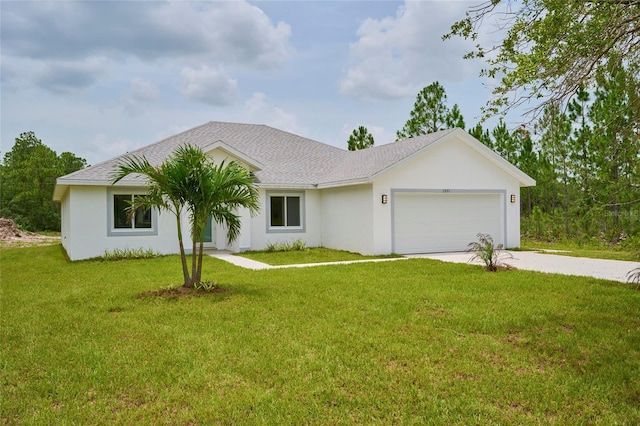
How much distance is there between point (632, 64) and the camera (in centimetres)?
704

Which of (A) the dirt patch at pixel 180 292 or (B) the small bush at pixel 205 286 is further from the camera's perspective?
(B) the small bush at pixel 205 286

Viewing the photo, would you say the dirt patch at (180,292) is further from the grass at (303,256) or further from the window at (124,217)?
the window at (124,217)

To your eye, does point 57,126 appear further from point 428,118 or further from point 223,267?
point 428,118

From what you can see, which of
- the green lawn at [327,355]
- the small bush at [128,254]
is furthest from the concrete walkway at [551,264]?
the small bush at [128,254]

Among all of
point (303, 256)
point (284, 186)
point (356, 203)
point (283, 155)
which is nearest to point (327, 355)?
point (303, 256)

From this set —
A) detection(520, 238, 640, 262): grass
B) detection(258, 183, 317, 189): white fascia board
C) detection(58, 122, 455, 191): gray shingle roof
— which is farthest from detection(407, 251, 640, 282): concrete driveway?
detection(258, 183, 317, 189): white fascia board

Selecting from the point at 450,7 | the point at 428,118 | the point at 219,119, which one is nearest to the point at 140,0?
the point at 450,7

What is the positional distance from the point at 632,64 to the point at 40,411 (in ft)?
28.8

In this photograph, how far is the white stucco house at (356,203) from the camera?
1639 cm

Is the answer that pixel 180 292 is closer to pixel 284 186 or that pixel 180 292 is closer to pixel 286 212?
pixel 284 186

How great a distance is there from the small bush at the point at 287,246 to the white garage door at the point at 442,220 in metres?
3.89

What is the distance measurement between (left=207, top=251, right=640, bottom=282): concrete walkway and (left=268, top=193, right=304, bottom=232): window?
8.43 feet

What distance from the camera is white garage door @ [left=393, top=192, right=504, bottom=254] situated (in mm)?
17156

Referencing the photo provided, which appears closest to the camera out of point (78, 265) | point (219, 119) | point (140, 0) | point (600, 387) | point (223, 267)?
point (600, 387)
